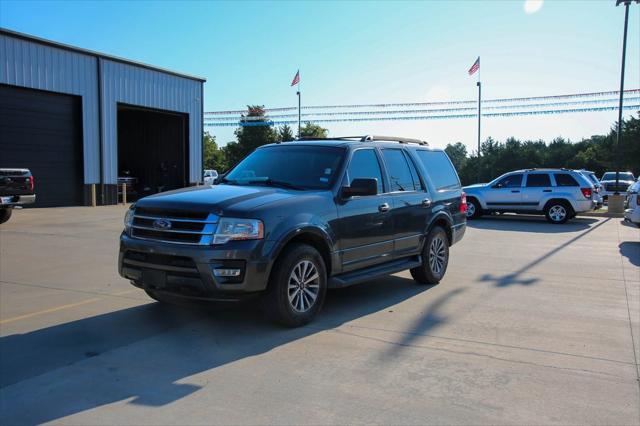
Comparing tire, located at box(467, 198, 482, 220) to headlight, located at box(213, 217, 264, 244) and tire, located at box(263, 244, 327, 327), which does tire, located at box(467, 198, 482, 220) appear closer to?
tire, located at box(263, 244, 327, 327)

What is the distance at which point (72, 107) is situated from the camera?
892 inches

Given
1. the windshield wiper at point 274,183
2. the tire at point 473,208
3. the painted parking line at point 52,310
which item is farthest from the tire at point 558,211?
the painted parking line at point 52,310

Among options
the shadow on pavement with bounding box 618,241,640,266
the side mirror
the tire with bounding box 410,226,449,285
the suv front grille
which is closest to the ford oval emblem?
the suv front grille

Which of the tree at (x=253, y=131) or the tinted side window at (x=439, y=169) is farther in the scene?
the tree at (x=253, y=131)

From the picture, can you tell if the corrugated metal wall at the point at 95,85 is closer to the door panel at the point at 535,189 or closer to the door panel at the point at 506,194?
the door panel at the point at 506,194

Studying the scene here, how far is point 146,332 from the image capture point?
5.32 metres

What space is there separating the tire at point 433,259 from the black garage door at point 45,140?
18390mm

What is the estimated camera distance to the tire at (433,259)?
Result: 7.50 m

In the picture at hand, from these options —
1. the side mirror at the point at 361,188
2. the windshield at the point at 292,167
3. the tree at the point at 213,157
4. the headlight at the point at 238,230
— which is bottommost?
the headlight at the point at 238,230

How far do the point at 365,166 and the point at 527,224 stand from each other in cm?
1244

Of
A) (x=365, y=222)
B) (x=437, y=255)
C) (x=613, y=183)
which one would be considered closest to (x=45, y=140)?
(x=437, y=255)

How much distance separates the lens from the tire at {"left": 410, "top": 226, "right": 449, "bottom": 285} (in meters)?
7.50

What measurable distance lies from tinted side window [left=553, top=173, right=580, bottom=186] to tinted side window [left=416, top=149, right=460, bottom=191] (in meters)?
10.6

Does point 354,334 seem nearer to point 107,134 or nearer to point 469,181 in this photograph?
point 107,134
